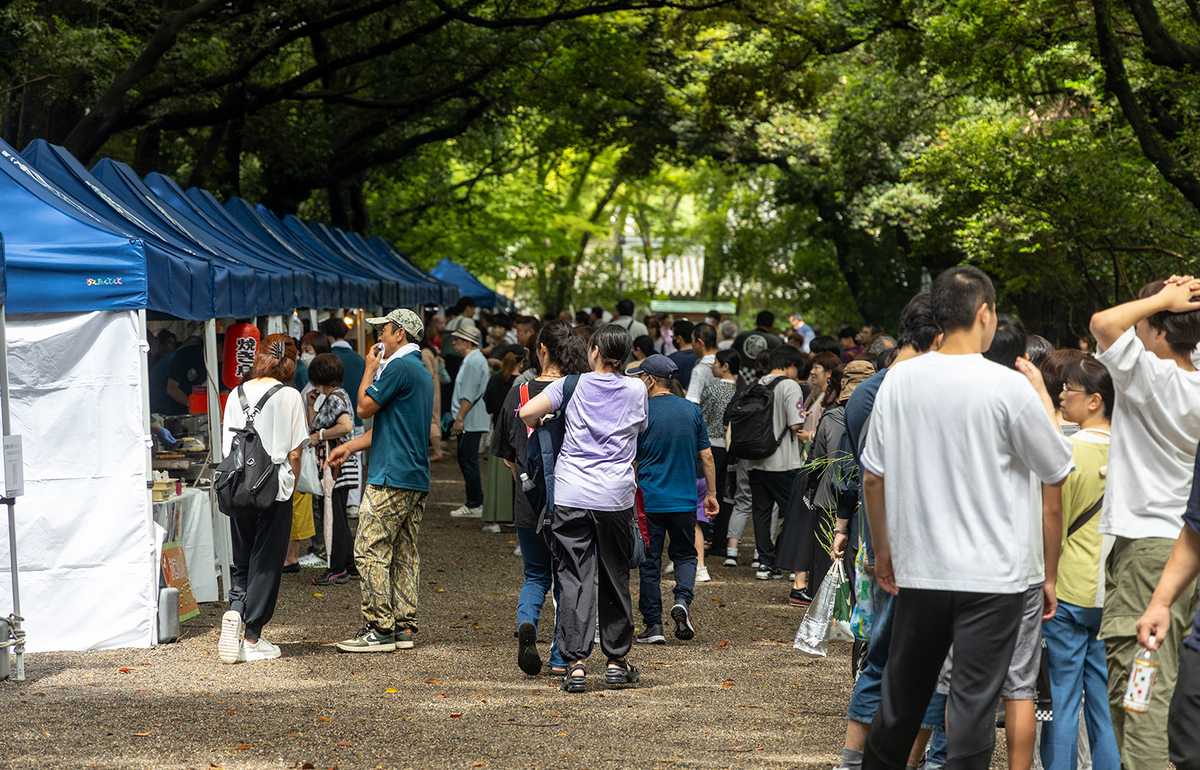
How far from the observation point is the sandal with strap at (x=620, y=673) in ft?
22.0

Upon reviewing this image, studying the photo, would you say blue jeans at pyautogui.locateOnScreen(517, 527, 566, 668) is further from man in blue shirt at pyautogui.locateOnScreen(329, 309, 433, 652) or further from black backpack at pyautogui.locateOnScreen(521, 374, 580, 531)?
man in blue shirt at pyautogui.locateOnScreen(329, 309, 433, 652)

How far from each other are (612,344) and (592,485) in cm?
76

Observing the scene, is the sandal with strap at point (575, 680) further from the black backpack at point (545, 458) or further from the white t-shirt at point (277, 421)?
the white t-shirt at point (277, 421)

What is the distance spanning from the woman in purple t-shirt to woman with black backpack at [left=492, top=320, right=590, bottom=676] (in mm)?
184

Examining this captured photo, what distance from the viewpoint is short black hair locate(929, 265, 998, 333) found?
3854 millimetres

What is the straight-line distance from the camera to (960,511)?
3779mm

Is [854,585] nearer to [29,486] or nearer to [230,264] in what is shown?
[29,486]

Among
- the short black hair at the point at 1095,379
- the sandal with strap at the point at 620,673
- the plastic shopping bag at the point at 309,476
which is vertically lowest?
the sandal with strap at the point at 620,673

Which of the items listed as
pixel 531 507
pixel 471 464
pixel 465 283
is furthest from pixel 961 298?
pixel 465 283

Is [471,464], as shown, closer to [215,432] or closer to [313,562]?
[313,562]

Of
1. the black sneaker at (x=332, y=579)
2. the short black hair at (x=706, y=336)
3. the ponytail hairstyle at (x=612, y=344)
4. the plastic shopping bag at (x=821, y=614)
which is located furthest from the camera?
the short black hair at (x=706, y=336)

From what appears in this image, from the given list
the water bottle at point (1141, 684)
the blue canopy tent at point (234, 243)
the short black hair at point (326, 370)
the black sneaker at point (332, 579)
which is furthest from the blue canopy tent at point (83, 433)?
the water bottle at point (1141, 684)

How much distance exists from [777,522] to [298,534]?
4.45 meters

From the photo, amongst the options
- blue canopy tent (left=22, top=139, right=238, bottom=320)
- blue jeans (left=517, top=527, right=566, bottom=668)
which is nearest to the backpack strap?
blue jeans (left=517, top=527, right=566, bottom=668)
